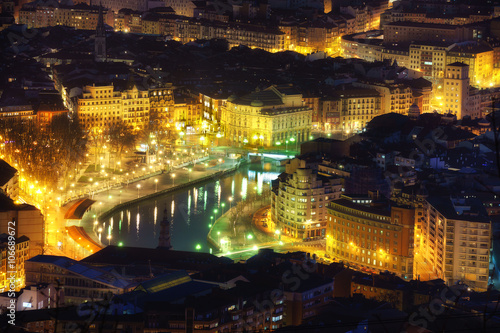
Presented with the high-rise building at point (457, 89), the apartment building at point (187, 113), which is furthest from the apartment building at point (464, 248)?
the high-rise building at point (457, 89)

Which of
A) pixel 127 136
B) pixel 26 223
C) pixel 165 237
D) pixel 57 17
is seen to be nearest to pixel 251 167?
pixel 127 136

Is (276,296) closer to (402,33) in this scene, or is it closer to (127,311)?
(127,311)

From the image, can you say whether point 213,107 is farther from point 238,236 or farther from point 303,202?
point 238,236

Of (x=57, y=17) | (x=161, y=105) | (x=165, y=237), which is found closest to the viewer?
(x=165, y=237)

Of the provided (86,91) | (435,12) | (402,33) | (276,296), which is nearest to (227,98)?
(86,91)

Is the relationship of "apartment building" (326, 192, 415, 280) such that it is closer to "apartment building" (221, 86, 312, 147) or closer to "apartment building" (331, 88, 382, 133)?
"apartment building" (221, 86, 312, 147)

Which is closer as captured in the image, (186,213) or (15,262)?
(15,262)

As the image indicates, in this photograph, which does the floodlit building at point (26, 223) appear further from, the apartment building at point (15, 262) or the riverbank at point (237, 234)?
the riverbank at point (237, 234)
